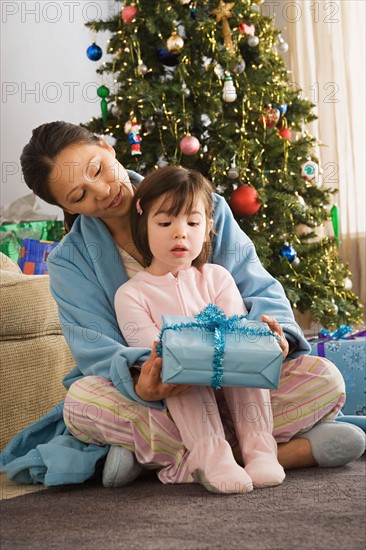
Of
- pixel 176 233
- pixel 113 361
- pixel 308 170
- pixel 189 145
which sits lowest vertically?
pixel 113 361

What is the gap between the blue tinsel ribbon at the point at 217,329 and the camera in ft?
4.65

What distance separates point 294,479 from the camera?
4.97 ft

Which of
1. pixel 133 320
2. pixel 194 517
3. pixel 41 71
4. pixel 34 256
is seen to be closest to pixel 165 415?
pixel 133 320

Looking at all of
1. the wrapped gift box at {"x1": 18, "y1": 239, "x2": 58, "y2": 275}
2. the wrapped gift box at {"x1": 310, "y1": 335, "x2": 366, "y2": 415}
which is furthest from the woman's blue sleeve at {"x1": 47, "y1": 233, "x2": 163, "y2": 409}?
the wrapped gift box at {"x1": 18, "y1": 239, "x2": 58, "y2": 275}

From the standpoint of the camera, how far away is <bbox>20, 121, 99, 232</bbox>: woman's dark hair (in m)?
1.77

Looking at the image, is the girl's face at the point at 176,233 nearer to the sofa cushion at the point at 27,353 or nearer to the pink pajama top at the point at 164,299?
the pink pajama top at the point at 164,299

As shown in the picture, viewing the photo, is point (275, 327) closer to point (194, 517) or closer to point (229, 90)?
point (194, 517)

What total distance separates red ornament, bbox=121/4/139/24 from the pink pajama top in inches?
64.1

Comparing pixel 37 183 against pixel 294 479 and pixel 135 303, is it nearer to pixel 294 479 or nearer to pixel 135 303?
pixel 135 303

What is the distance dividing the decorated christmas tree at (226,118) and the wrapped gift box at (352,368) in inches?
36.1

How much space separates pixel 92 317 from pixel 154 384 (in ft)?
0.94

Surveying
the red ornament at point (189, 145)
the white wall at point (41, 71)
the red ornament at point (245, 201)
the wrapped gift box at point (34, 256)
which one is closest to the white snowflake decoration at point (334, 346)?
the red ornament at point (245, 201)

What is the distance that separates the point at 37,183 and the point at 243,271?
0.49 metres

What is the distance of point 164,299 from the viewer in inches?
65.3
